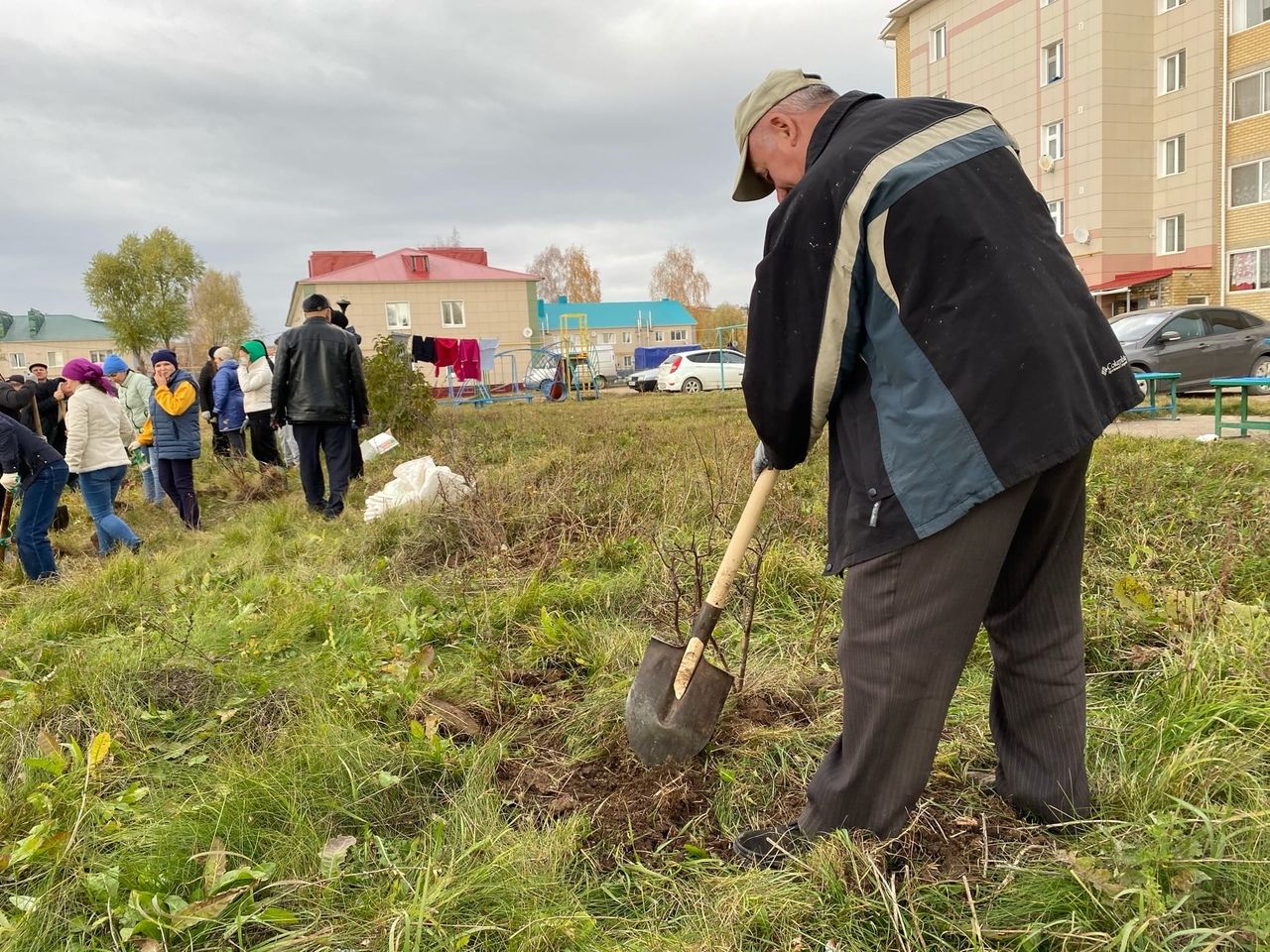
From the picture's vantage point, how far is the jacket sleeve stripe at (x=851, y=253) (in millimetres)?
1502

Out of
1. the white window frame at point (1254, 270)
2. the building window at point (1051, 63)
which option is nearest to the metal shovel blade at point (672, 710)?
the white window frame at point (1254, 270)

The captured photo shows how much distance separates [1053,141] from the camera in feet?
85.8

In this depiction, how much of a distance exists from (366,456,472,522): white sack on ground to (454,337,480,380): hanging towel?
1409 centimetres

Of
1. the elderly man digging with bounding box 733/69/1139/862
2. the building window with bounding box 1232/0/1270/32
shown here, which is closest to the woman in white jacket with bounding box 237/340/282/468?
the elderly man digging with bounding box 733/69/1139/862

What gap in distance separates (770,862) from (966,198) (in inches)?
57.9

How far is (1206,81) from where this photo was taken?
76.0ft

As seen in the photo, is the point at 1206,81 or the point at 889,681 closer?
the point at 889,681

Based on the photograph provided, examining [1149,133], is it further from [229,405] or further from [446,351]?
[229,405]

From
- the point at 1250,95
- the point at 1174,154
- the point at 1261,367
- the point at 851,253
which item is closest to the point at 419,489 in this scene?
the point at 851,253

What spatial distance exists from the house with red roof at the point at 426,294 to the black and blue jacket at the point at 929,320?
124 ft

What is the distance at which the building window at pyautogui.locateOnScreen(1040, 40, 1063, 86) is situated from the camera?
25.4m

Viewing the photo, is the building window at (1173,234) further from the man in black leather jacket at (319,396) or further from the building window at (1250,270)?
the man in black leather jacket at (319,396)

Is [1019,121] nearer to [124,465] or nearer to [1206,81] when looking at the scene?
[1206,81]

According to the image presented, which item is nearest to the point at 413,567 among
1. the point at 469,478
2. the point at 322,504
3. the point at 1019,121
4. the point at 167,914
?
the point at 469,478
